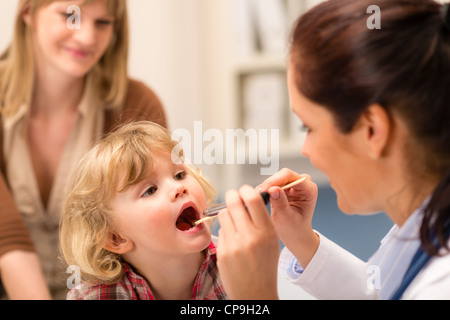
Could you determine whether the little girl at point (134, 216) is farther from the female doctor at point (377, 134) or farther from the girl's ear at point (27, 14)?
the girl's ear at point (27, 14)

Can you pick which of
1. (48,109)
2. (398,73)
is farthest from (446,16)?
(48,109)

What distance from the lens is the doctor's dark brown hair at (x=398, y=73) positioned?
0.53 meters

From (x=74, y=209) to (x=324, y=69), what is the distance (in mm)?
409

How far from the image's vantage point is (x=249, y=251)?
1.82 feet

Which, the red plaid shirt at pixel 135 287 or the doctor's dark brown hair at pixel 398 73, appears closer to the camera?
the doctor's dark brown hair at pixel 398 73

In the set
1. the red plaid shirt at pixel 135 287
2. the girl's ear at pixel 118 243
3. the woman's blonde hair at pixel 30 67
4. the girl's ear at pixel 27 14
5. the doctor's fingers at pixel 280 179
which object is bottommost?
the red plaid shirt at pixel 135 287

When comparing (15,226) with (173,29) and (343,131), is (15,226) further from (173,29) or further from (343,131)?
(173,29)

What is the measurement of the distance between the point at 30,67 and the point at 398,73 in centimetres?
83

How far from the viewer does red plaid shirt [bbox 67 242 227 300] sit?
0.78 metres

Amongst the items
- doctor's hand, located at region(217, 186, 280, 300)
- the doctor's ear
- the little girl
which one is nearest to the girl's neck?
the little girl

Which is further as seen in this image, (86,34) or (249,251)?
(86,34)

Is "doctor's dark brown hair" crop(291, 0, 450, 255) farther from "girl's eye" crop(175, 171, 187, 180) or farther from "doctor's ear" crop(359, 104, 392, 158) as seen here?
"girl's eye" crop(175, 171, 187, 180)

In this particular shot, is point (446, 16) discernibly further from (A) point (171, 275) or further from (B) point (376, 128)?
(A) point (171, 275)

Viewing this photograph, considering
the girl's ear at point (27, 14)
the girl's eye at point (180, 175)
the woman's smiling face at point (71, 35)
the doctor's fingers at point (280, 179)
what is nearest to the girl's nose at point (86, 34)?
the woman's smiling face at point (71, 35)
